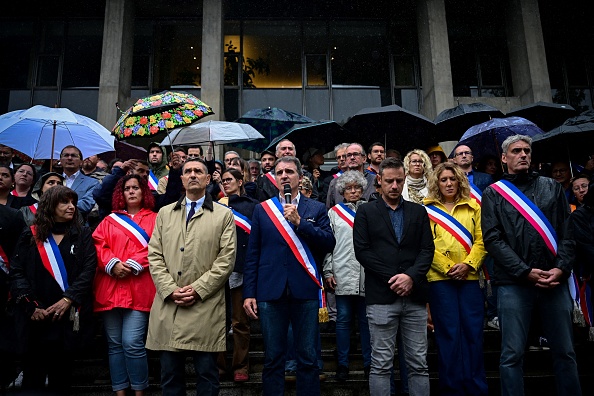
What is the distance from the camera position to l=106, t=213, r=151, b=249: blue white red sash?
190 inches

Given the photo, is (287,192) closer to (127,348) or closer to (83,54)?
(127,348)

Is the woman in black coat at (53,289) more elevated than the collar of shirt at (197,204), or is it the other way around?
the collar of shirt at (197,204)

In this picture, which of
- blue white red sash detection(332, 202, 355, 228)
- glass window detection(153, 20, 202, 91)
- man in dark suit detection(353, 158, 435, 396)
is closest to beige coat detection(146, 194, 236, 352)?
man in dark suit detection(353, 158, 435, 396)

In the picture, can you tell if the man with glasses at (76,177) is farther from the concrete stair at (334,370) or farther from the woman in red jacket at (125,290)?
the concrete stair at (334,370)

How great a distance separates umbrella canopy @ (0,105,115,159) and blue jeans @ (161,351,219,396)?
360 cm

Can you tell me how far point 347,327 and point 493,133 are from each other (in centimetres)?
390

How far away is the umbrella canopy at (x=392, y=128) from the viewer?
26.4 ft

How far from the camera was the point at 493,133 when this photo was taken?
24.1ft

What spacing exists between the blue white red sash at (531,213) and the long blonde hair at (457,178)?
46cm

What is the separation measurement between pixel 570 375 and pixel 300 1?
15.0 metres

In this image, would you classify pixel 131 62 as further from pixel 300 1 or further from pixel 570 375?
pixel 570 375

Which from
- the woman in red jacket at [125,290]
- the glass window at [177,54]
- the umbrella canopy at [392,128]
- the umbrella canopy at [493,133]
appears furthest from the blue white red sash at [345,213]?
the glass window at [177,54]

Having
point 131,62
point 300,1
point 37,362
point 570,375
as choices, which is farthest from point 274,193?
point 300,1

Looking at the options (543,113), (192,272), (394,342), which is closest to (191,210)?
(192,272)
